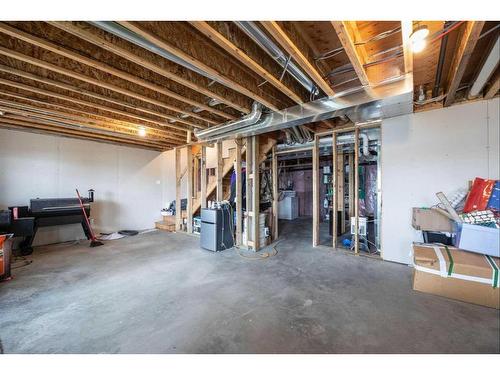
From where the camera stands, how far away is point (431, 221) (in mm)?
2555

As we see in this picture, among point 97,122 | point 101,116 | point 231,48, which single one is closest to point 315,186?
point 231,48

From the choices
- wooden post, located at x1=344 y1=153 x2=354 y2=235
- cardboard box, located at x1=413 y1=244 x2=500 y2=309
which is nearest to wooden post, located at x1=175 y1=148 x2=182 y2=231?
wooden post, located at x1=344 y1=153 x2=354 y2=235

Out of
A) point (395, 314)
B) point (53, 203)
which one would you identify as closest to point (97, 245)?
point (53, 203)

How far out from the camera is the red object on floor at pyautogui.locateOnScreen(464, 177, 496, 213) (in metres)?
2.19

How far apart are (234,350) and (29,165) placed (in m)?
5.35

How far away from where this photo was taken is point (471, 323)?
5.48 ft

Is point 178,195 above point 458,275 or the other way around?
above

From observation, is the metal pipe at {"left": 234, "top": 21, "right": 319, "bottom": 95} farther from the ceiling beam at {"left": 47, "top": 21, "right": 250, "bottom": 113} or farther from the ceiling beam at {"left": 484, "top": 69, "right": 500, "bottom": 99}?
the ceiling beam at {"left": 484, "top": 69, "right": 500, "bottom": 99}

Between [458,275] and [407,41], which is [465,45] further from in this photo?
[458,275]

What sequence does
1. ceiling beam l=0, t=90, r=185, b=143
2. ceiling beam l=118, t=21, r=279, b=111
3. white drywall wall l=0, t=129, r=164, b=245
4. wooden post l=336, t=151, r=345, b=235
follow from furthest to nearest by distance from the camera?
wooden post l=336, t=151, r=345, b=235, white drywall wall l=0, t=129, r=164, b=245, ceiling beam l=0, t=90, r=185, b=143, ceiling beam l=118, t=21, r=279, b=111

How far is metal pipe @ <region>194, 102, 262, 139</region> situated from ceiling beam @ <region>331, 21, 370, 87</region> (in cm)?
134

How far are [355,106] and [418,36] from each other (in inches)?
34.6

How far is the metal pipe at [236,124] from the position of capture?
2.90m
